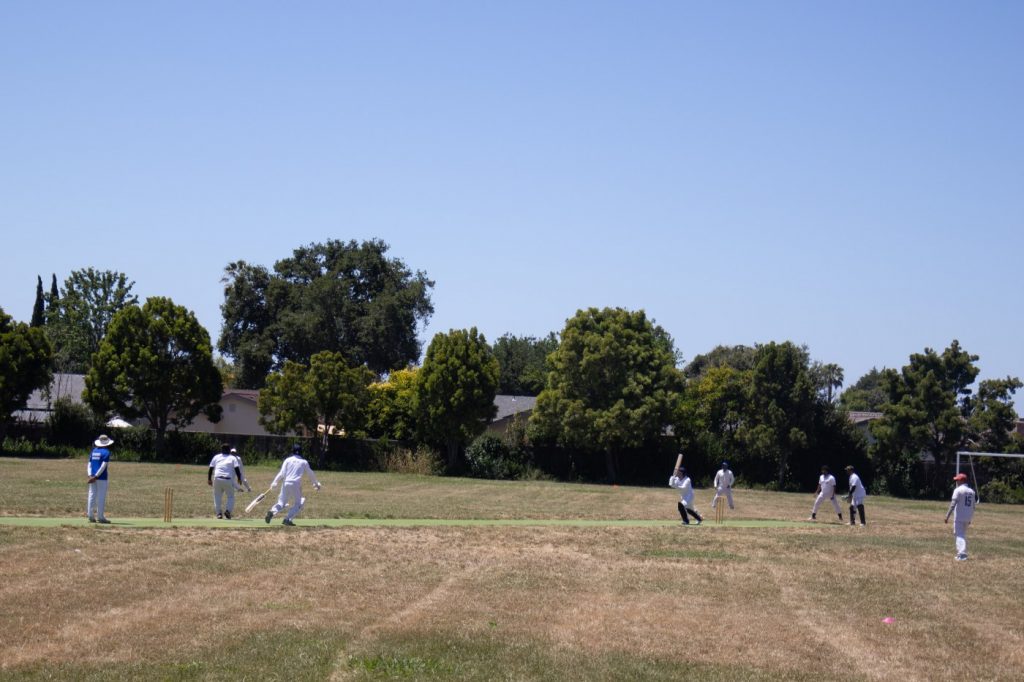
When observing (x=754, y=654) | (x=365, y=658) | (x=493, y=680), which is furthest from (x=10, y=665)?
(x=754, y=654)

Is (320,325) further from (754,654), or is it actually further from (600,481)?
A: (754,654)

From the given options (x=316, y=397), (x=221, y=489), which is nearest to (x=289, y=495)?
(x=221, y=489)

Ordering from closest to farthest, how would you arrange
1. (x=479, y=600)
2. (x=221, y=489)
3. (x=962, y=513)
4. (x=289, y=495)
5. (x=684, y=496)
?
(x=479, y=600)
(x=962, y=513)
(x=289, y=495)
(x=221, y=489)
(x=684, y=496)

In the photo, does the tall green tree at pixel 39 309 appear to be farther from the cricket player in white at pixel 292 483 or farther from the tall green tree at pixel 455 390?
the cricket player in white at pixel 292 483

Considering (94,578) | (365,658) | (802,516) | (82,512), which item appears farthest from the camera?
(802,516)

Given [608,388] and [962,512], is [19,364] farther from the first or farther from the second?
[962,512]

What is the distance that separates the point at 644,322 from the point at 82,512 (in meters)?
38.2

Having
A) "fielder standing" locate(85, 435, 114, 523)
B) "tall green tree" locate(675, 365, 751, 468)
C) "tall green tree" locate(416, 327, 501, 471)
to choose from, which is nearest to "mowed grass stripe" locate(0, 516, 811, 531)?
"fielder standing" locate(85, 435, 114, 523)

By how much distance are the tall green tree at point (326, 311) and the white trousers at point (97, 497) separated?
214ft

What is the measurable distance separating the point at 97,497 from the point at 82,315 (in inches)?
3359

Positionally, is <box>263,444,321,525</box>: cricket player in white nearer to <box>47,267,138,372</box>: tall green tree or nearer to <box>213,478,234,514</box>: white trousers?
<box>213,478,234,514</box>: white trousers

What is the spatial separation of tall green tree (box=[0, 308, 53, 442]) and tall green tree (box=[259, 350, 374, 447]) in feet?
38.5

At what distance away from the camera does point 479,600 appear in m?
16.2

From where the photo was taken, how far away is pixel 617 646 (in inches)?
538
